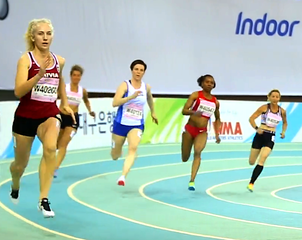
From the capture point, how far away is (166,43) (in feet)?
65.5

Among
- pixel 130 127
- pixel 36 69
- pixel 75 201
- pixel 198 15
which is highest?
pixel 198 15

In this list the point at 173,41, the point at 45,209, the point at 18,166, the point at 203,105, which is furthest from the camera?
the point at 173,41

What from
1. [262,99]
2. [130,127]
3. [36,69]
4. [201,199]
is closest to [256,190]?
[201,199]

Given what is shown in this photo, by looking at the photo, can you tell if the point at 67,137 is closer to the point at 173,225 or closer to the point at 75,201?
the point at 75,201

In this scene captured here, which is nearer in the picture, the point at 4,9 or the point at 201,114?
the point at 201,114

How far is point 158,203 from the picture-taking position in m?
9.03

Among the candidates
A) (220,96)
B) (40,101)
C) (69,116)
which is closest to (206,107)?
(69,116)

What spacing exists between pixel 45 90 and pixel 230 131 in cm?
1226

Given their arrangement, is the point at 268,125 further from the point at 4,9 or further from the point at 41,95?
the point at 4,9

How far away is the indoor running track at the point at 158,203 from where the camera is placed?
7.14 metres

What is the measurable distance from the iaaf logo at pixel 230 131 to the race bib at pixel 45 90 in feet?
39.0

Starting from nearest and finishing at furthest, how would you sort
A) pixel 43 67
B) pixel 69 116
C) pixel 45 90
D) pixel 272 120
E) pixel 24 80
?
pixel 43 67, pixel 24 80, pixel 45 90, pixel 272 120, pixel 69 116

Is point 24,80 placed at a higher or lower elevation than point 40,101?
higher

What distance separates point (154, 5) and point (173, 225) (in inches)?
517
